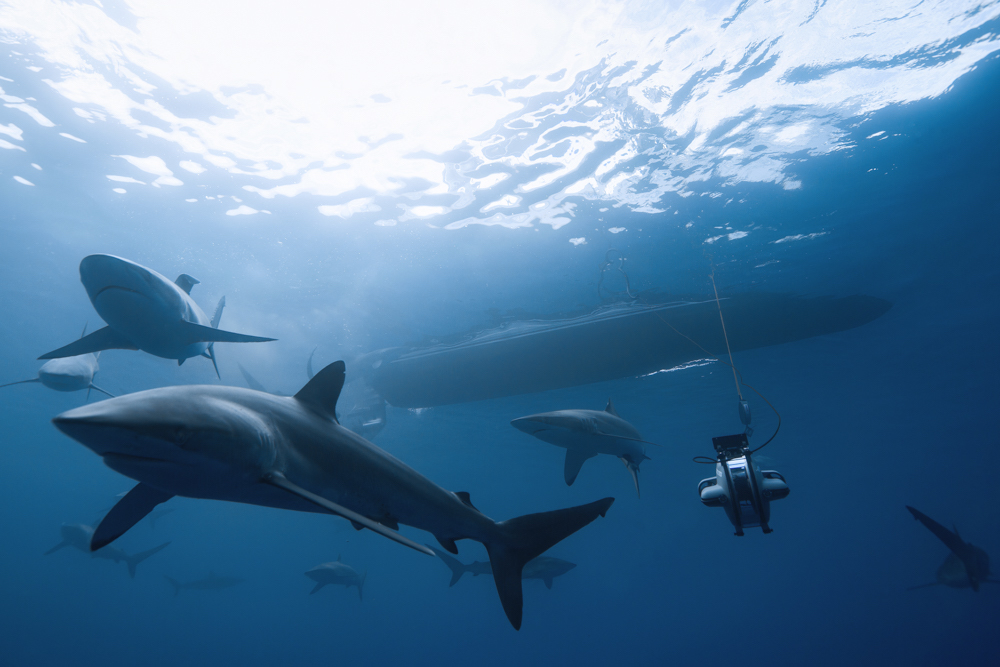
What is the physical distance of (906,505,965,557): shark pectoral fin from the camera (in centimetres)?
771

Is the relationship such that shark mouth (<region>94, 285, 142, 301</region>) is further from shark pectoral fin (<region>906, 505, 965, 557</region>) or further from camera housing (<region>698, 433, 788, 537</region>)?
shark pectoral fin (<region>906, 505, 965, 557</region>)

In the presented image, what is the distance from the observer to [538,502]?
68.1 m

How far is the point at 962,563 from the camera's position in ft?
37.8

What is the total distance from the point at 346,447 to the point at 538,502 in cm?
7101

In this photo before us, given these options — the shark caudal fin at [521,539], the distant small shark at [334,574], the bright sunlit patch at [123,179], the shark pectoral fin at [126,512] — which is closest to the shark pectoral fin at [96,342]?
the shark pectoral fin at [126,512]

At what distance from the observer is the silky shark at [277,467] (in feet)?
5.48

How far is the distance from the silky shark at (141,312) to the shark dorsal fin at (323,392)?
2.64 feet

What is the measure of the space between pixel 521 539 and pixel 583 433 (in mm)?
3175

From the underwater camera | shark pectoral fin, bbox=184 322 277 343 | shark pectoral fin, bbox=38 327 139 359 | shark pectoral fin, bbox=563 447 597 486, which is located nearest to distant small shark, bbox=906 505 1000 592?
the underwater camera

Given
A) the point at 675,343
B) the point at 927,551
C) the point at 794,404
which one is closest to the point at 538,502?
the point at 794,404

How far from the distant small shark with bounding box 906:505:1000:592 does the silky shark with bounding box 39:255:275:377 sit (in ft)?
42.7

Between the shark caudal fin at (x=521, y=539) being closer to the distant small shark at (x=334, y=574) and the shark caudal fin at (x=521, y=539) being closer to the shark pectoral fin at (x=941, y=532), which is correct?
the shark pectoral fin at (x=941, y=532)

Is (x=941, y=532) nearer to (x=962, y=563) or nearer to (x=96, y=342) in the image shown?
(x=962, y=563)

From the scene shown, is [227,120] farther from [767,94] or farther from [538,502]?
[538,502]
